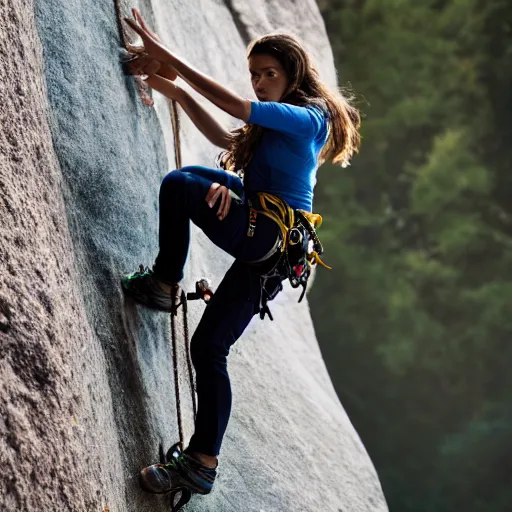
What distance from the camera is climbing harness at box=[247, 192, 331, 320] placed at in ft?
7.25

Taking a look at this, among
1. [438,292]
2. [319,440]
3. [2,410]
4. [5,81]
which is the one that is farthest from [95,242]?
[438,292]

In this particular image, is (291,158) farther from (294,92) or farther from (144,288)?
(144,288)

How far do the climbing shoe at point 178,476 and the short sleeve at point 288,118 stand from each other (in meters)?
0.88

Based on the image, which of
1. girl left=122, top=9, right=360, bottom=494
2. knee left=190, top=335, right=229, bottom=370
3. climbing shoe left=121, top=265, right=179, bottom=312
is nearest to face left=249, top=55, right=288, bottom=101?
girl left=122, top=9, right=360, bottom=494

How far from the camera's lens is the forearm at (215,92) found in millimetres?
2055

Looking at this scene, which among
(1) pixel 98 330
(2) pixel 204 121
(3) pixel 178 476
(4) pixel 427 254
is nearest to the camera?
(1) pixel 98 330

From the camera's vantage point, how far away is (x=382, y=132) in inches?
521

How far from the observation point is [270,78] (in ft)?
7.66

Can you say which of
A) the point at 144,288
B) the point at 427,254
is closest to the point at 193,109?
the point at 144,288

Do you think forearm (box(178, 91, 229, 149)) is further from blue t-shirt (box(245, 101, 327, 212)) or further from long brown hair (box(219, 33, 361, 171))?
blue t-shirt (box(245, 101, 327, 212))

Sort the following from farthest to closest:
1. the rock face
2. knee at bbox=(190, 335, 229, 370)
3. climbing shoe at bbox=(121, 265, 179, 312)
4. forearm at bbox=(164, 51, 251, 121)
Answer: climbing shoe at bbox=(121, 265, 179, 312)
knee at bbox=(190, 335, 229, 370)
forearm at bbox=(164, 51, 251, 121)
the rock face

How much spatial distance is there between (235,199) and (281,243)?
17cm

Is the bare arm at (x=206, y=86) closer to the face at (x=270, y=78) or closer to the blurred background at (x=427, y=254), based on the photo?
the face at (x=270, y=78)

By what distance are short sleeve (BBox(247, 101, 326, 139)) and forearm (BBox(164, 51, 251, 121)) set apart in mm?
29
